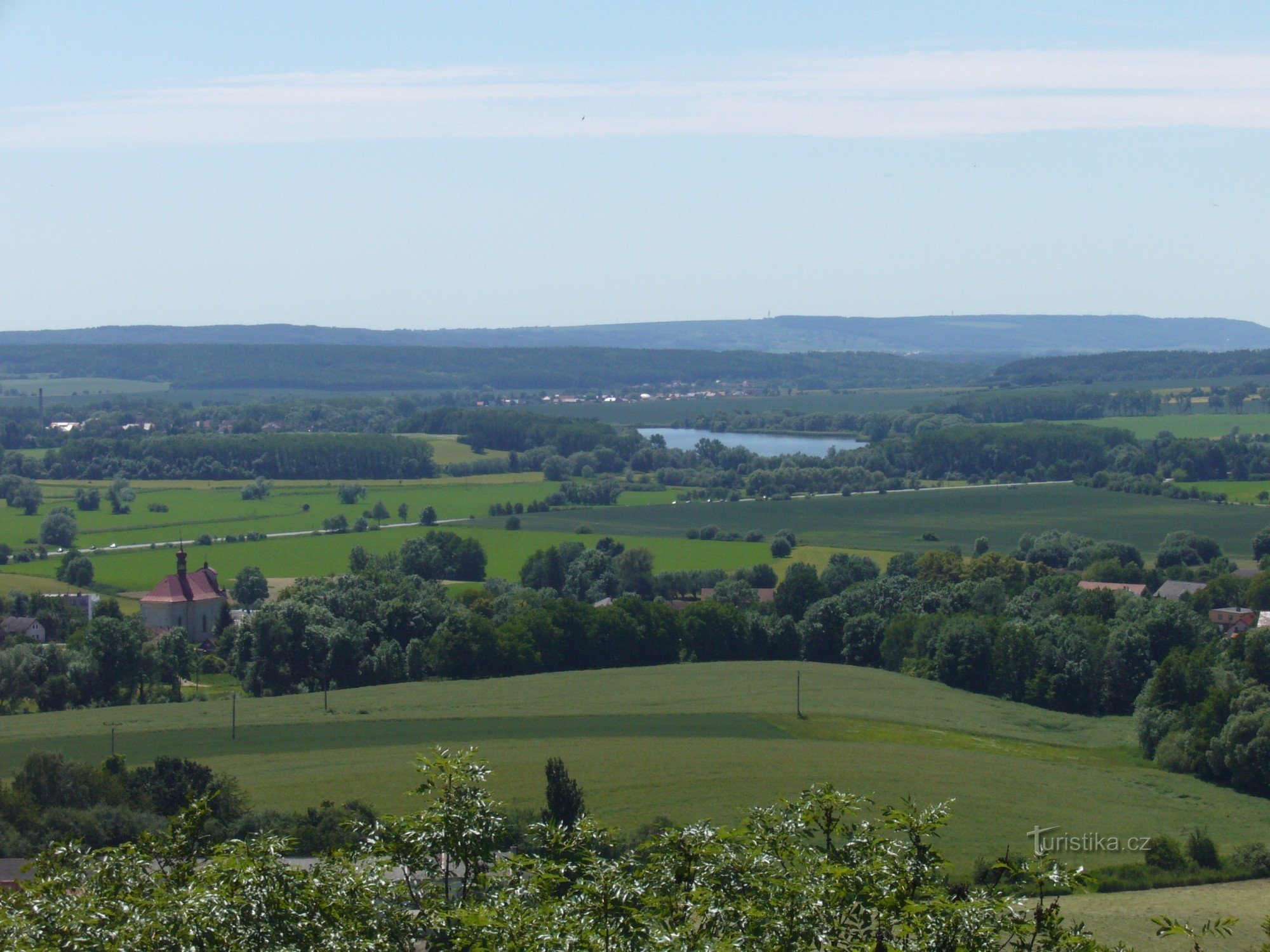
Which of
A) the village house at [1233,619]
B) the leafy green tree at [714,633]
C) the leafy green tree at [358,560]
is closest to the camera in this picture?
the village house at [1233,619]

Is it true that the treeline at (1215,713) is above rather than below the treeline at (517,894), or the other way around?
below

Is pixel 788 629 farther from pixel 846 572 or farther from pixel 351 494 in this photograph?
pixel 351 494

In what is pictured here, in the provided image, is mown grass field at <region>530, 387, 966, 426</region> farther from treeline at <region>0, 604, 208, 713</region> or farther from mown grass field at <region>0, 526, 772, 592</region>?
treeline at <region>0, 604, 208, 713</region>

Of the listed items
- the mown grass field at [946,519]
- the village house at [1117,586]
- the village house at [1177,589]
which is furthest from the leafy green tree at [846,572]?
the village house at [1177,589]

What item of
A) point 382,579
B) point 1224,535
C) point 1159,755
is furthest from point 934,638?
point 1224,535

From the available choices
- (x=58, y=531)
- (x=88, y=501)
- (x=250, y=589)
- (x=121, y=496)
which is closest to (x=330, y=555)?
(x=250, y=589)

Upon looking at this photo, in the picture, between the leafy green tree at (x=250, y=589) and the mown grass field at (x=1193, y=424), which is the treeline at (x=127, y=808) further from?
the mown grass field at (x=1193, y=424)
